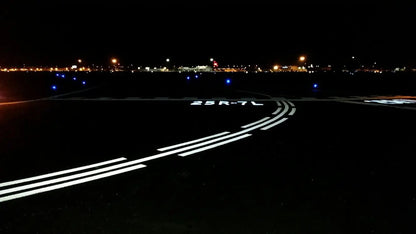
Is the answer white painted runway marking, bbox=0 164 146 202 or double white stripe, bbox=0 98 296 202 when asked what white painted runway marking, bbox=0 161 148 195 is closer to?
double white stripe, bbox=0 98 296 202

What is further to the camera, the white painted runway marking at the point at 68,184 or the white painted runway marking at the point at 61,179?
the white painted runway marking at the point at 61,179

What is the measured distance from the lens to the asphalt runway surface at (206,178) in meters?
4.38

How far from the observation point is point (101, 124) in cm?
1188

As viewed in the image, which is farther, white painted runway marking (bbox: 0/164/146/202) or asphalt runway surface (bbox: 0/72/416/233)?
white painted runway marking (bbox: 0/164/146/202)

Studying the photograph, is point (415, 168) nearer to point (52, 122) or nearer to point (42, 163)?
point (42, 163)

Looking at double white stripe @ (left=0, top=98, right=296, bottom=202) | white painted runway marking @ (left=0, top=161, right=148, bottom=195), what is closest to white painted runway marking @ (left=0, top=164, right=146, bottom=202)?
double white stripe @ (left=0, top=98, right=296, bottom=202)

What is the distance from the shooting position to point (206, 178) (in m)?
6.09

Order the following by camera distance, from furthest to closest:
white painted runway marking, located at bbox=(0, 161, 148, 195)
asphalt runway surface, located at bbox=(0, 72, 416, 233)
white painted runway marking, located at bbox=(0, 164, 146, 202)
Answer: white painted runway marking, located at bbox=(0, 161, 148, 195) < white painted runway marking, located at bbox=(0, 164, 146, 202) < asphalt runway surface, located at bbox=(0, 72, 416, 233)

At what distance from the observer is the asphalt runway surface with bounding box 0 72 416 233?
14.4ft

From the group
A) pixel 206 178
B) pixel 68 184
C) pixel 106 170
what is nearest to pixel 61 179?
pixel 68 184

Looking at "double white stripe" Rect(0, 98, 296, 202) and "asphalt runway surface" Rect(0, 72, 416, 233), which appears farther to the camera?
"double white stripe" Rect(0, 98, 296, 202)

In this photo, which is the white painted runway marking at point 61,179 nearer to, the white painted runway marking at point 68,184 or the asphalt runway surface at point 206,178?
the asphalt runway surface at point 206,178

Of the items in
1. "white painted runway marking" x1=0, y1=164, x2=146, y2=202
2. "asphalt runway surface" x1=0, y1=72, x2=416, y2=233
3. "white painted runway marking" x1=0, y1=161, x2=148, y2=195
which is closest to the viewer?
"asphalt runway surface" x1=0, y1=72, x2=416, y2=233

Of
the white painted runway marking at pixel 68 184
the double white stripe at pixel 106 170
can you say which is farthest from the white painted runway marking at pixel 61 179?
the white painted runway marking at pixel 68 184
